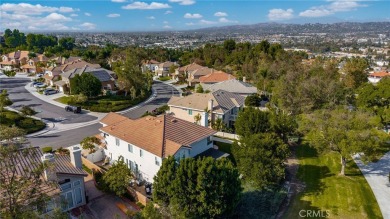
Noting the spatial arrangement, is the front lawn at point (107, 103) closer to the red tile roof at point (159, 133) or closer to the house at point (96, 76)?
the house at point (96, 76)

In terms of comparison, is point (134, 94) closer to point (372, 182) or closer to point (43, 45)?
point (372, 182)

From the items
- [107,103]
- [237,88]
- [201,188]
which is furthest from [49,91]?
[201,188]

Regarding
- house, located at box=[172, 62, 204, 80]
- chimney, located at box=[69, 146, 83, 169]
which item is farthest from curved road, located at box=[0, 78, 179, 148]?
chimney, located at box=[69, 146, 83, 169]

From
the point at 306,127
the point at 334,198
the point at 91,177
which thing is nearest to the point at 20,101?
the point at 91,177

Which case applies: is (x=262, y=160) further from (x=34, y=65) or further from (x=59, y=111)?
(x=34, y=65)

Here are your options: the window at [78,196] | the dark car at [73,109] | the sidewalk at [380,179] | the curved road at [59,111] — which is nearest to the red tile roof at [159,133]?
the window at [78,196]

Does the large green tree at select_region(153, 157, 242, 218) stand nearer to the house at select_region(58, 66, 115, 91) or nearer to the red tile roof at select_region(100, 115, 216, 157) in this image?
the red tile roof at select_region(100, 115, 216, 157)
